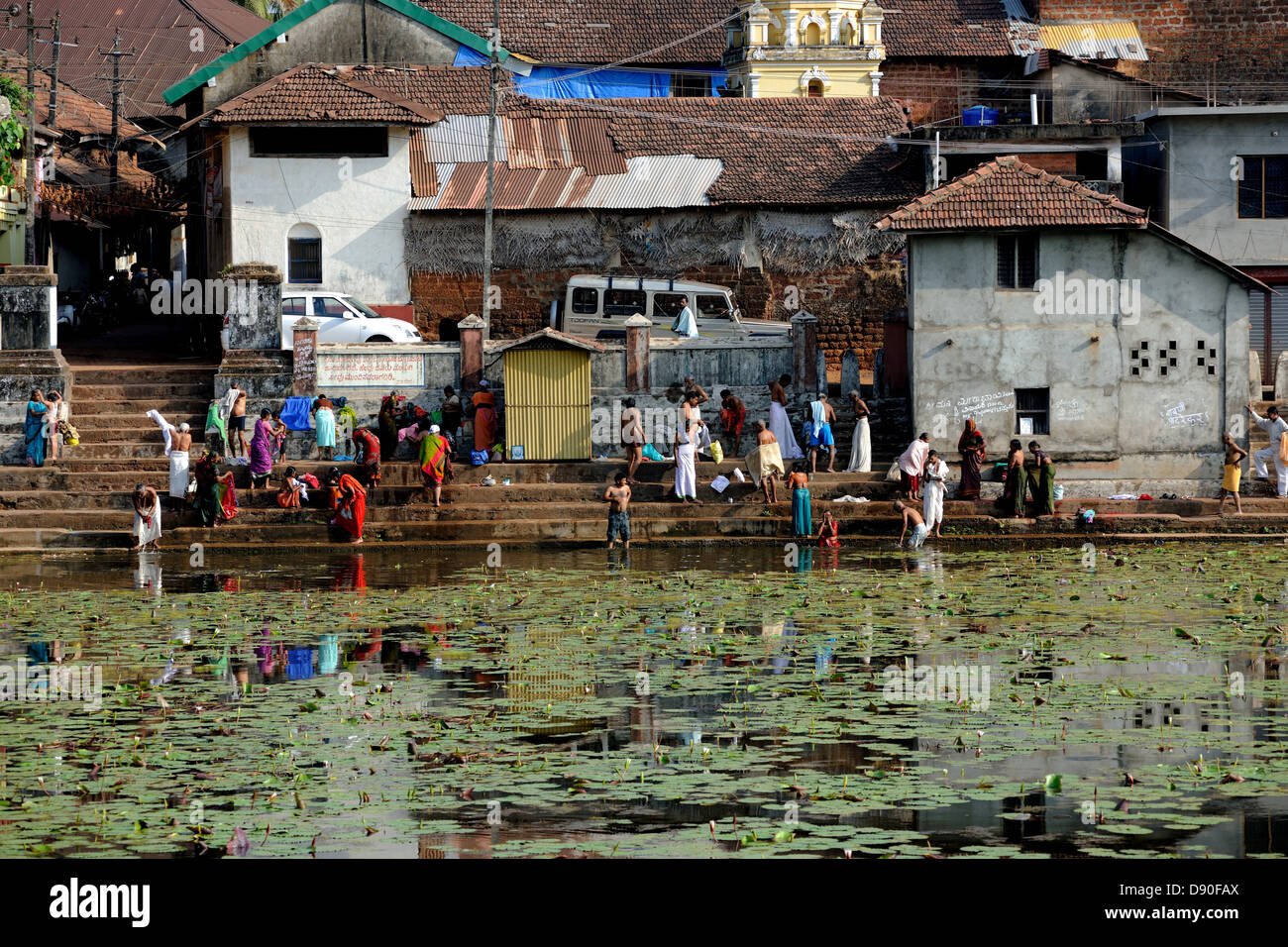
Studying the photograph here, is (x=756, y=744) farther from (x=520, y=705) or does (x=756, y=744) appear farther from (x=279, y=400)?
(x=279, y=400)

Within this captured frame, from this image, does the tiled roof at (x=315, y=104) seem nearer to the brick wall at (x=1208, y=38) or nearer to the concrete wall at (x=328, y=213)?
the concrete wall at (x=328, y=213)

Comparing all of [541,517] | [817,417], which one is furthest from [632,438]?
[817,417]

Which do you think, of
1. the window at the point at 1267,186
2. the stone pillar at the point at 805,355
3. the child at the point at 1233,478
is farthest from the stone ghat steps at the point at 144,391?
the window at the point at 1267,186

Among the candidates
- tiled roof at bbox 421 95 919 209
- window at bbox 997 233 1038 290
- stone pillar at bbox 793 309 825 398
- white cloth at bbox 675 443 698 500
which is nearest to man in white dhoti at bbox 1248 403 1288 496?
window at bbox 997 233 1038 290

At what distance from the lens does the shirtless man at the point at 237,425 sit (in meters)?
28.5

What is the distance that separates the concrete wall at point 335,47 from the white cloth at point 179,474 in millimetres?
13944

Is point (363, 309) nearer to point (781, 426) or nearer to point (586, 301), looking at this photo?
point (586, 301)

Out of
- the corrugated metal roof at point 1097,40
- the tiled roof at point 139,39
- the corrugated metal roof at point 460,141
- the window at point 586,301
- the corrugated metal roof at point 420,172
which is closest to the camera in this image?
the window at point 586,301

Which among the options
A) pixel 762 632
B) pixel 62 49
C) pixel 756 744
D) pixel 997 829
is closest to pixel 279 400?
pixel 762 632

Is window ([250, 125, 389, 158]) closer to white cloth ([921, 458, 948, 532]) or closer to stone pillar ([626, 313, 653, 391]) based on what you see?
stone pillar ([626, 313, 653, 391])

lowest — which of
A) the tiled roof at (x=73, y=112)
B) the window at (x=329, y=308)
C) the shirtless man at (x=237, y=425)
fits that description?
the shirtless man at (x=237, y=425)

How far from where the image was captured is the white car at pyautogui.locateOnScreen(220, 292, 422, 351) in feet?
104

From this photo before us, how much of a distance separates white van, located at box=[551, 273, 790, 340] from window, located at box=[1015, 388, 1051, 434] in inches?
209

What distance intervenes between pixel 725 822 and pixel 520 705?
12.5 feet
